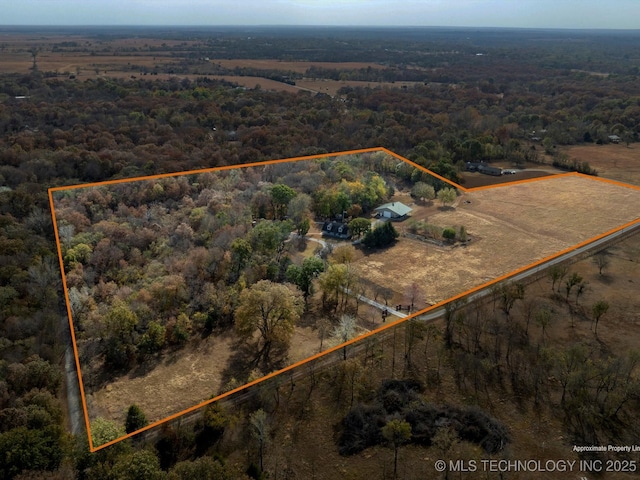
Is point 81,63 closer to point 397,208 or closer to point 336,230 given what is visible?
point 397,208

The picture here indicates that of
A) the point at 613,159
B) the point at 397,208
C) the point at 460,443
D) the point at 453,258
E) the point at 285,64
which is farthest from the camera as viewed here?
the point at 285,64

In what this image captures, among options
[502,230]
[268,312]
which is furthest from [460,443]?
[268,312]

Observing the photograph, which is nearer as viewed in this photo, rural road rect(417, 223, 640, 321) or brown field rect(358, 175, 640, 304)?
brown field rect(358, 175, 640, 304)

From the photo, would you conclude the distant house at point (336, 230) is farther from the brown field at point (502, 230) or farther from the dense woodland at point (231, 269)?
the dense woodland at point (231, 269)

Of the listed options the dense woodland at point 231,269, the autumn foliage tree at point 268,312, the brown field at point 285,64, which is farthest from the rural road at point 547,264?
the brown field at point 285,64

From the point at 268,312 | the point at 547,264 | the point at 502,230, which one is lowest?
the point at 547,264

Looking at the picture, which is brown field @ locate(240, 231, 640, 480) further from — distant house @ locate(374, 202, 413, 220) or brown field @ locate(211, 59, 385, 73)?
brown field @ locate(211, 59, 385, 73)

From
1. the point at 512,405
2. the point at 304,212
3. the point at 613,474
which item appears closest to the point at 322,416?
the point at 512,405

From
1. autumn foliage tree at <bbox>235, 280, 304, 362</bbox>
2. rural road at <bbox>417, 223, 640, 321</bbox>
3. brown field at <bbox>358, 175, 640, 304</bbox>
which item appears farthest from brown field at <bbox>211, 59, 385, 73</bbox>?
autumn foliage tree at <bbox>235, 280, 304, 362</bbox>
